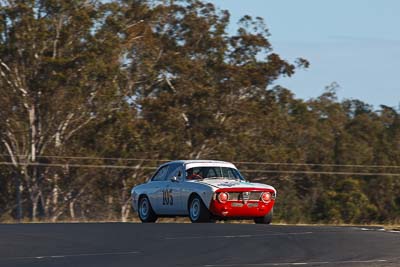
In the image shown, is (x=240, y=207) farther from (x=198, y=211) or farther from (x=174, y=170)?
(x=174, y=170)

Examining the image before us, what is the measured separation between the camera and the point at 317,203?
6019 cm

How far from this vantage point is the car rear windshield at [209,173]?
→ 2144 cm

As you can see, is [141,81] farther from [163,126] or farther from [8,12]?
[8,12]

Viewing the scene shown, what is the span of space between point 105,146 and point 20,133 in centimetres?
447

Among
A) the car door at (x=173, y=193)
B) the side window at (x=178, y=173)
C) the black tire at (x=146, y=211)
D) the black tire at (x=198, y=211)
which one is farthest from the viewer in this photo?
the black tire at (x=146, y=211)

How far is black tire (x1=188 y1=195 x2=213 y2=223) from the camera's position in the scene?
20.3m

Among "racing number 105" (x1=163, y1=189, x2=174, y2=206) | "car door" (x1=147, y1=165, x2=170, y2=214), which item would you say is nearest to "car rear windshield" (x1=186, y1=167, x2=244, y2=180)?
"racing number 105" (x1=163, y1=189, x2=174, y2=206)

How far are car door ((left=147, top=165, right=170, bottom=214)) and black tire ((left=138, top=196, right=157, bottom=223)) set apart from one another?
0.50 feet

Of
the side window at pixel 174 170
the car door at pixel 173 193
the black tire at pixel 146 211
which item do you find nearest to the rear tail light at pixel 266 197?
the car door at pixel 173 193

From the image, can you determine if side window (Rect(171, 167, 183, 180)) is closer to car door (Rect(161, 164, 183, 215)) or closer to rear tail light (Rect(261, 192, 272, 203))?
car door (Rect(161, 164, 183, 215))

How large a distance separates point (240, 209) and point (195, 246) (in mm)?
5770

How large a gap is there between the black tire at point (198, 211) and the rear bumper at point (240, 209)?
0.70 feet

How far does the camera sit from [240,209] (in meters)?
20.3

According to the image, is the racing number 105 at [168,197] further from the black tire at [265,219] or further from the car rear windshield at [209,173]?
the black tire at [265,219]
